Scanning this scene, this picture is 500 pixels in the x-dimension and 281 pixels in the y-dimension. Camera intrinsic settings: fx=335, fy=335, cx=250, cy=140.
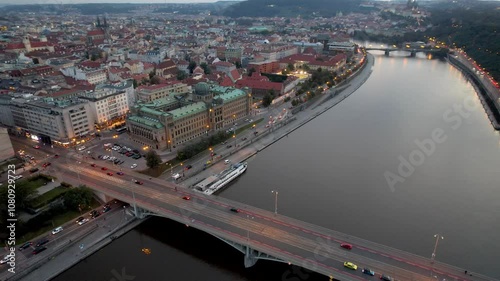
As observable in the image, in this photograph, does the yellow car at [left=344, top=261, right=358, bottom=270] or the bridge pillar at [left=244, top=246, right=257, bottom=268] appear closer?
the yellow car at [left=344, top=261, right=358, bottom=270]

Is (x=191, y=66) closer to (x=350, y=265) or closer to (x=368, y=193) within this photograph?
(x=368, y=193)

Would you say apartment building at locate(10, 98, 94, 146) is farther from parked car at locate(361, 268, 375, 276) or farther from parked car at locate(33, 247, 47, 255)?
parked car at locate(361, 268, 375, 276)

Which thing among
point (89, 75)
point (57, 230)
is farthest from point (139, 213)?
point (89, 75)

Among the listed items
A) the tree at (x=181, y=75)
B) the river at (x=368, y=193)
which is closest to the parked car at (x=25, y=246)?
the river at (x=368, y=193)

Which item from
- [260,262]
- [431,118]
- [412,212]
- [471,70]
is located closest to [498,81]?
[471,70]

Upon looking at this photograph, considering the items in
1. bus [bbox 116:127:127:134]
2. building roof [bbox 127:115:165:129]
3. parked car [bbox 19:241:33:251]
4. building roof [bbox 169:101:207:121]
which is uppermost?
building roof [bbox 169:101:207:121]

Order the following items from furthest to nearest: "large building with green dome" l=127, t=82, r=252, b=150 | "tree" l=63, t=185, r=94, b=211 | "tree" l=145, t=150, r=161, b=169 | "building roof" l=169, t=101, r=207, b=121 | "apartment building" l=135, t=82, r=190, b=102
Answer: "apartment building" l=135, t=82, r=190, b=102 → "building roof" l=169, t=101, r=207, b=121 → "large building with green dome" l=127, t=82, r=252, b=150 → "tree" l=145, t=150, r=161, b=169 → "tree" l=63, t=185, r=94, b=211

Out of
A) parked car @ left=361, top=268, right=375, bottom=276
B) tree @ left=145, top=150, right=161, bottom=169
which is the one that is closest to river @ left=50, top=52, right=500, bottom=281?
parked car @ left=361, top=268, right=375, bottom=276
